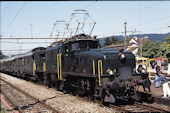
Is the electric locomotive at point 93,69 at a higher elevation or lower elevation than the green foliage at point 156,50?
lower

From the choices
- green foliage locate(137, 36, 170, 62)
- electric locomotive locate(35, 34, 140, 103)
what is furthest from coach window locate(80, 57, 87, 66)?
green foliage locate(137, 36, 170, 62)

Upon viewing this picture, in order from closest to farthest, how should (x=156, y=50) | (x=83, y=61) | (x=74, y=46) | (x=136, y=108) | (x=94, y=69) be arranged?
(x=136, y=108)
(x=94, y=69)
(x=83, y=61)
(x=74, y=46)
(x=156, y=50)

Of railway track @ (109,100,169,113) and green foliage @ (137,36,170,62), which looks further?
green foliage @ (137,36,170,62)

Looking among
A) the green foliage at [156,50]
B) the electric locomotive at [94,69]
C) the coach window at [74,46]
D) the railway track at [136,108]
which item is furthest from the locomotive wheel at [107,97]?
the green foliage at [156,50]

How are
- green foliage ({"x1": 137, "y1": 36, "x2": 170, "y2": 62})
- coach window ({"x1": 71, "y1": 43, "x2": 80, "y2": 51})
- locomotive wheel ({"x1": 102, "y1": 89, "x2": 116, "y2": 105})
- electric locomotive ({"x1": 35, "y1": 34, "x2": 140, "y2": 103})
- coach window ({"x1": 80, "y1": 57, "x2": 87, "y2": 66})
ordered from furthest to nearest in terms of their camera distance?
green foliage ({"x1": 137, "y1": 36, "x2": 170, "y2": 62}), coach window ({"x1": 71, "y1": 43, "x2": 80, "y2": 51}), coach window ({"x1": 80, "y1": 57, "x2": 87, "y2": 66}), electric locomotive ({"x1": 35, "y1": 34, "x2": 140, "y2": 103}), locomotive wheel ({"x1": 102, "y1": 89, "x2": 116, "y2": 105})

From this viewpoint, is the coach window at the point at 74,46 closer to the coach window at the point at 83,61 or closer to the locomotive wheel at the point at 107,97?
the coach window at the point at 83,61

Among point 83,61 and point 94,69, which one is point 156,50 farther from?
point 94,69

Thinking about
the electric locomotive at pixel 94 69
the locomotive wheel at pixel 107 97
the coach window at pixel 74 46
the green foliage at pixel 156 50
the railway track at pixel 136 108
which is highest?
the green foliage at pixel 156 50

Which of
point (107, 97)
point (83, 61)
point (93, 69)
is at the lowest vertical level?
point (107, 97)

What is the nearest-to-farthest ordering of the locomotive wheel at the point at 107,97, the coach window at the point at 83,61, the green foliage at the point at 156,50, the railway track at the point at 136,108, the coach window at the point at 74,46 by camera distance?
the railway track at the point at 136,108 < the locomotive wheel at the point at 107,97 < the coach window at the point at 83,61 < the coach window at the point at 74,46 < the green foliage at the point at 156,50

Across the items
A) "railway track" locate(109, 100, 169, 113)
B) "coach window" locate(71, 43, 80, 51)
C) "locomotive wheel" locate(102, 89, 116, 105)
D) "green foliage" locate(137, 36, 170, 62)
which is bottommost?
"railway track" locate(109, 100, 169, 113)

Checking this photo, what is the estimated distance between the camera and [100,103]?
10.2m

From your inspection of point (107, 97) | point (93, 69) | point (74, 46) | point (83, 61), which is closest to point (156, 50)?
point (74, 46)

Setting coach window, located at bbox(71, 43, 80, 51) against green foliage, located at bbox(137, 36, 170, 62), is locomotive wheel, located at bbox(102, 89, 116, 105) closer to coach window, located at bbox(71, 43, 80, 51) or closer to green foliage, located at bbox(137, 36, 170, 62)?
coach window, located at bbox(71, 43, 80, 51)
